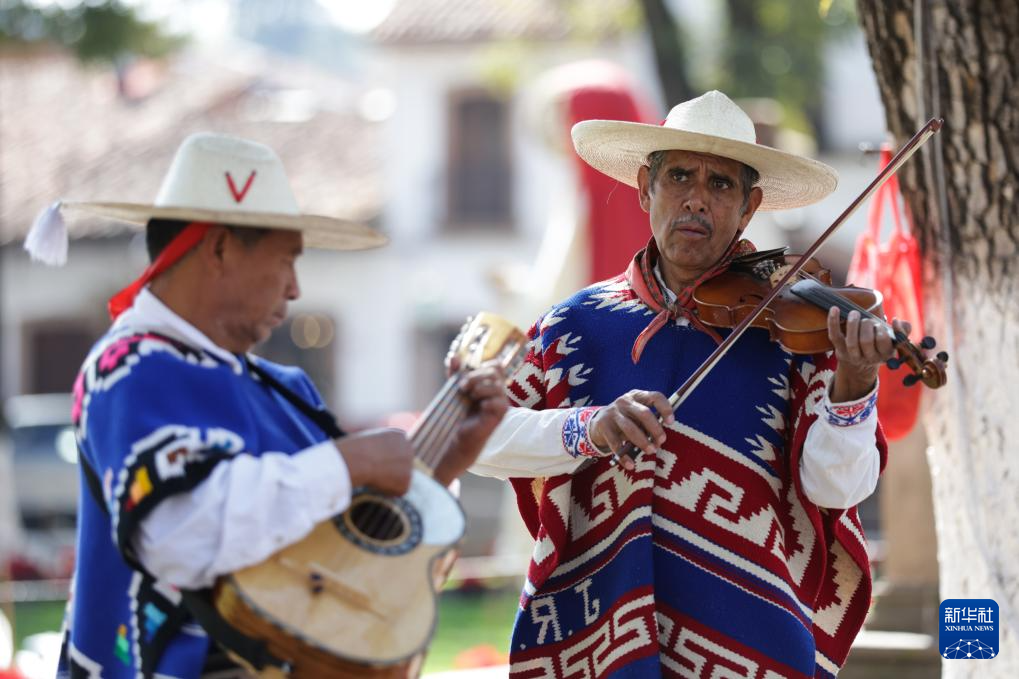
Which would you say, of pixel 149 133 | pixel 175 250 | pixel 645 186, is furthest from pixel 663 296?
pixel 149 133

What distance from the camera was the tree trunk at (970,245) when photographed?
4.17 metres

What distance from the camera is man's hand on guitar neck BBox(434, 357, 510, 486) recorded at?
9.12 feet

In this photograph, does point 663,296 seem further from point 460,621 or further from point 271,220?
point 460,621

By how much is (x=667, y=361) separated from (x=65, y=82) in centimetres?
2411

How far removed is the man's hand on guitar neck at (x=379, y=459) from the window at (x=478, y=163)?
18.0m

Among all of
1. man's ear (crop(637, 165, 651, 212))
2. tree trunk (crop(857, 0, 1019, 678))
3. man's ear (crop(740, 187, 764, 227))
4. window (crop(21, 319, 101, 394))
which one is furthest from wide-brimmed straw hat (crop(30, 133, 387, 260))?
window (crop(21, 319, 101, 394))

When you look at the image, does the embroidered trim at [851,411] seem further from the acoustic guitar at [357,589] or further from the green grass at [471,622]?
the green grass at [471,622]

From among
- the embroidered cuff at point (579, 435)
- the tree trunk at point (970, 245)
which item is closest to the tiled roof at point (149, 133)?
the tree trunk at point (970, 245)

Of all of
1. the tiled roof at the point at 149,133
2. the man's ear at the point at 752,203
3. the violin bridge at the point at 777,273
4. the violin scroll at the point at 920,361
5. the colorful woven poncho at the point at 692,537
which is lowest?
the colorful woven poncho at the point at 692,537

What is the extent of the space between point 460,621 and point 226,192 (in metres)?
7.47

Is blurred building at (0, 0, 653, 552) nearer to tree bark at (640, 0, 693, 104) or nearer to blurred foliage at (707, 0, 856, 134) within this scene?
blurred foliage at (707, 0, 856, 134)

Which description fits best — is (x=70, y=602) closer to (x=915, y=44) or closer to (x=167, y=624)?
(x=167, y=624)

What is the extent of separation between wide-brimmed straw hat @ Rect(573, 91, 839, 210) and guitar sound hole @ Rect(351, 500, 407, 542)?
3.79 ft

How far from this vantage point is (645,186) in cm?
355
